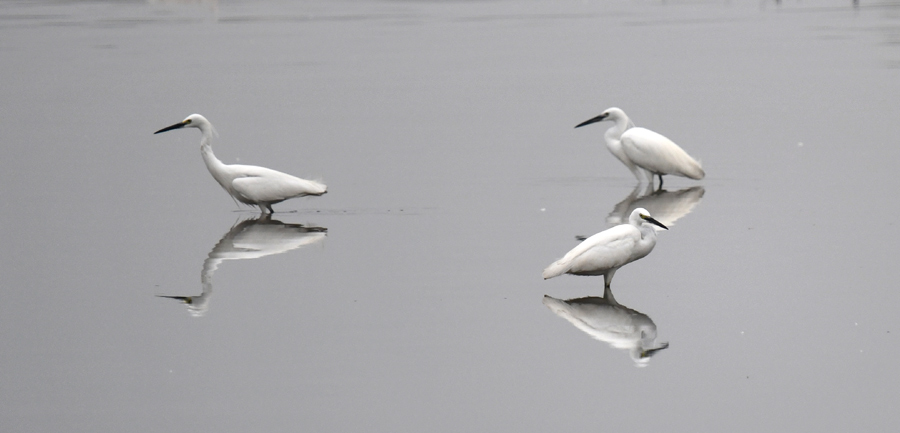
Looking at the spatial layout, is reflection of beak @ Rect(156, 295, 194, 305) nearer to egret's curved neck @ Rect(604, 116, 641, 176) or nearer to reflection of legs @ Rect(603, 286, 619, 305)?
reflection of legs @ Rect(603, 286, 619, 305)

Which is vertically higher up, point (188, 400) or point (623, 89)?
point (188, 400)

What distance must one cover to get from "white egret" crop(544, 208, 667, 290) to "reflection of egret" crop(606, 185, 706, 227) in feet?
8.56

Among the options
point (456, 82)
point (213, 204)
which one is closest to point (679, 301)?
point (213, 204)

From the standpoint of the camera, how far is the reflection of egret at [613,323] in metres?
7.38

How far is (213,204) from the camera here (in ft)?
41.7

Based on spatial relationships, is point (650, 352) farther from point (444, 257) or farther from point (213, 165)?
point (213, 165)

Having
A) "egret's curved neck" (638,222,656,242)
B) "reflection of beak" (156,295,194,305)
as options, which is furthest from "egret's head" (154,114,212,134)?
"egret's curved neck" (638,222,656,242)

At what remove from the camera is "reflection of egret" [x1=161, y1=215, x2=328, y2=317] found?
10.0 metres

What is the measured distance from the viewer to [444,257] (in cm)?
988

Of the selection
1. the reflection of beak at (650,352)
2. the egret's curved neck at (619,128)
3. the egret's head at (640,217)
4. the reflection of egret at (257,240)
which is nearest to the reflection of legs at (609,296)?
the egret's head at (640,217)

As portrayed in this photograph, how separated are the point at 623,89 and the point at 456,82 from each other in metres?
3.30

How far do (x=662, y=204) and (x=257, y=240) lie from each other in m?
3.96

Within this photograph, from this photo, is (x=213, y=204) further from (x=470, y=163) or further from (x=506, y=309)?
(x=506, y=309)

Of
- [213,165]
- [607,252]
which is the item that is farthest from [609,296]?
[213,165]
